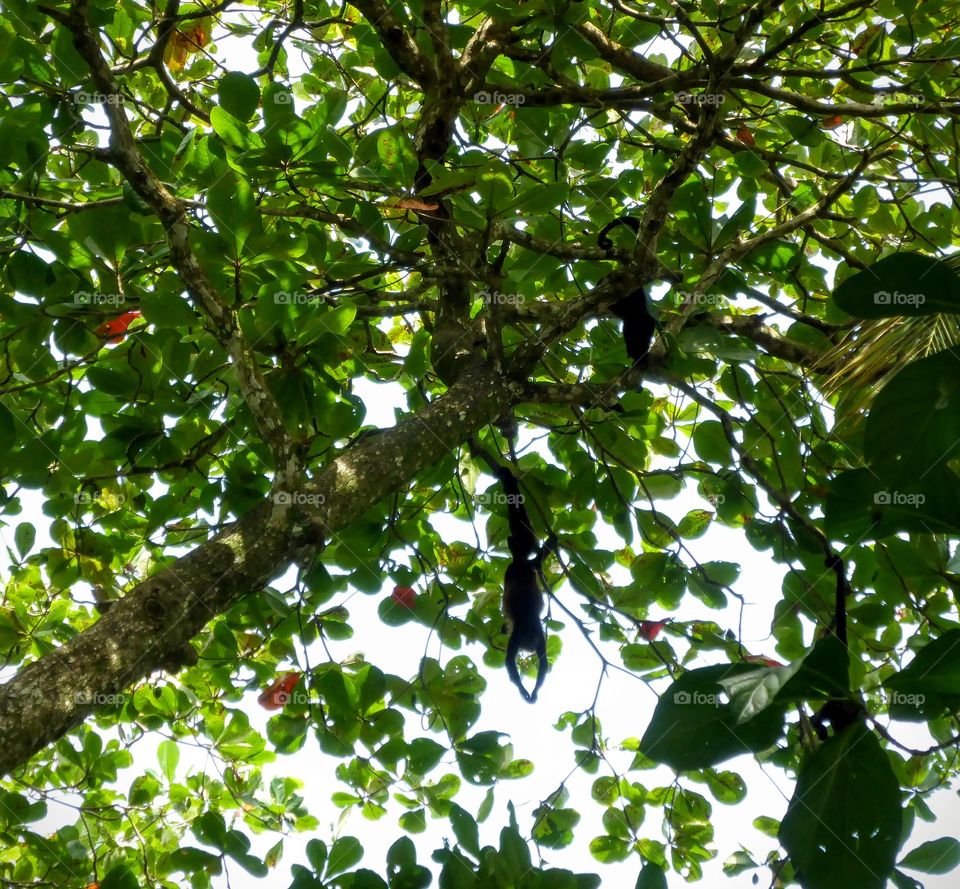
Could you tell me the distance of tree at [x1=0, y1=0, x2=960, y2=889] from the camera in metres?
1.25

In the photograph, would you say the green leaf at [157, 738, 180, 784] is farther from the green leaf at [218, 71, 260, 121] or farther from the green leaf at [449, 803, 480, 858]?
the green leaf at [218, 71, 260, 121]

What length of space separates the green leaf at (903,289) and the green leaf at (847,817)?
0.56m

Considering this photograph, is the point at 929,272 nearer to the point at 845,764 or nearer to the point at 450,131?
the point at 845,764

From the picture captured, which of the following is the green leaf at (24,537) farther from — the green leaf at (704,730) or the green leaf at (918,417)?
the green leaf at (918,417)

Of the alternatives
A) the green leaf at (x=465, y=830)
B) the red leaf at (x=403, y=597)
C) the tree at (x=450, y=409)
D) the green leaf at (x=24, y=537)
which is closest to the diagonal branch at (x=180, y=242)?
the tree at (x=450, y=409)

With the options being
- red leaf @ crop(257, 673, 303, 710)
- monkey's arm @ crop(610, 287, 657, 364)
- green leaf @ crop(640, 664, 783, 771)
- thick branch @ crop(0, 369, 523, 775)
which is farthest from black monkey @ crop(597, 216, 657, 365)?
red leaf @ crop(257, 673, 303, 710)

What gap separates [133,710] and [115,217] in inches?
66.4

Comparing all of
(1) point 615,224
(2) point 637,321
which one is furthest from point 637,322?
(1) point 615,224

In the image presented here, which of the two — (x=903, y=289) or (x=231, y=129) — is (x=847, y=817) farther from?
(x=231, y=129)

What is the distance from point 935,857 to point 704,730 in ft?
2.00

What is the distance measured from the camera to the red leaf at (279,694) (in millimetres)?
2373

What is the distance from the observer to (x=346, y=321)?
5.90 feet

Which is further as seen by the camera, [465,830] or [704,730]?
[465,830]

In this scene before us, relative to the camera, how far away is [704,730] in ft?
3.58
